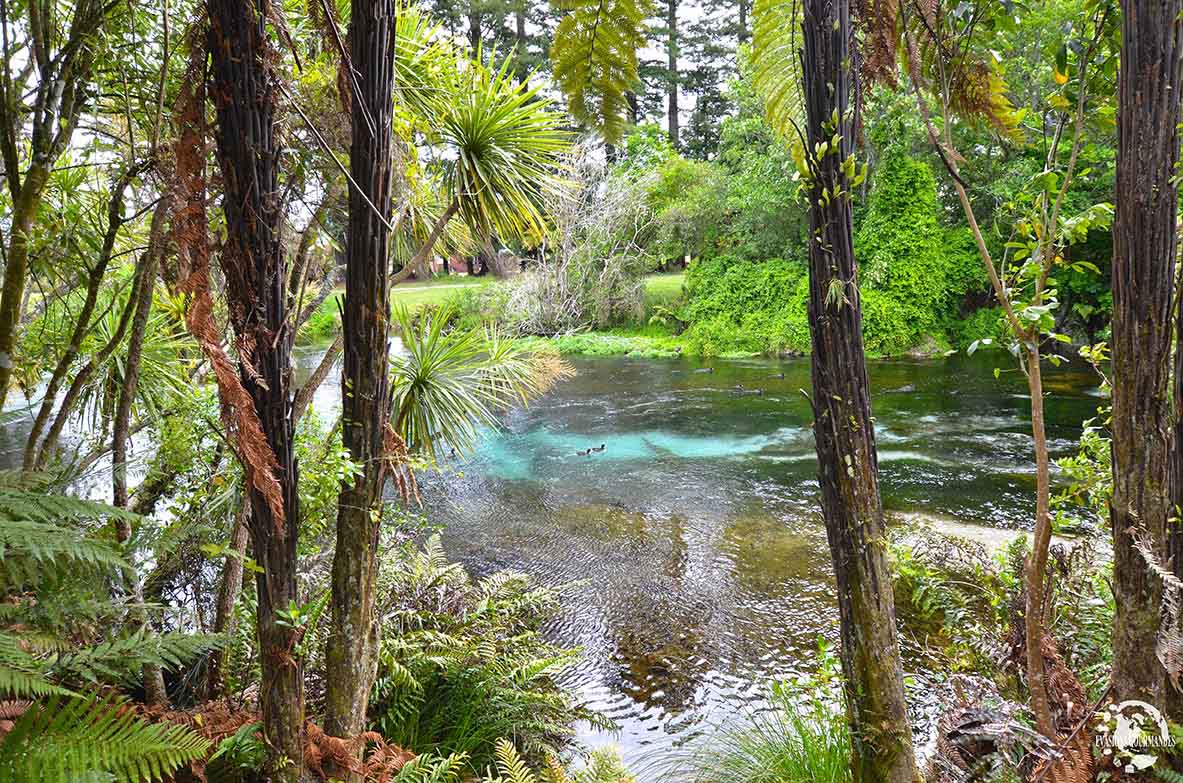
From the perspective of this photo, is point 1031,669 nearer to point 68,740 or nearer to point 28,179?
point 68,740

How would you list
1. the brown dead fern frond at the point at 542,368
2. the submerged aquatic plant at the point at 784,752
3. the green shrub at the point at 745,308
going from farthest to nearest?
the green shrub at the point at 745,308
the brown dead fern frond at the point at 542,368
the submerged aquatic plant at the point at 784,752

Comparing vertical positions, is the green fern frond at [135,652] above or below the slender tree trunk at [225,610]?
above

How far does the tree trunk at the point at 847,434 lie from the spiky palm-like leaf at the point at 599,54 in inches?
18.3

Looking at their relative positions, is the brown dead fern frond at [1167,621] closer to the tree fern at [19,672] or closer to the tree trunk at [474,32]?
the tree fern at [19,672]

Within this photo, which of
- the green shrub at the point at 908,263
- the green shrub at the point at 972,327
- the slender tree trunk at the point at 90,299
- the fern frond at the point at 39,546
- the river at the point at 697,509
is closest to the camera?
the fern frond at the point at 39,546

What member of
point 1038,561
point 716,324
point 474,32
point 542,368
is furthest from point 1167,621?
point 716,324

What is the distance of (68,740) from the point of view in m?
1.14

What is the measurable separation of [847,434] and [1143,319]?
832 millimetres

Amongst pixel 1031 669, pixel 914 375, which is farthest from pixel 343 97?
pixel 914 375

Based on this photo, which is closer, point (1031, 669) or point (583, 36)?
point (583, 36)

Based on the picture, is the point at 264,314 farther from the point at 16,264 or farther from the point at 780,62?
the point at 780,62

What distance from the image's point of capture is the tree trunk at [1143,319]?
5.72 feet

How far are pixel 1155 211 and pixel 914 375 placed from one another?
42.0ft

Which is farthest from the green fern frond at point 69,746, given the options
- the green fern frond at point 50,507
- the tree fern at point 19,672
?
the green fern frond at point 50,507
